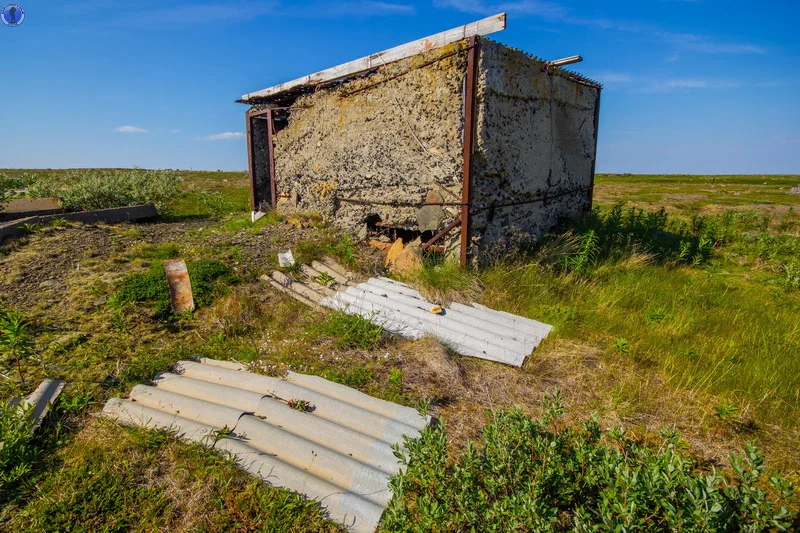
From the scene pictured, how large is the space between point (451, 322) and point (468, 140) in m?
2.04

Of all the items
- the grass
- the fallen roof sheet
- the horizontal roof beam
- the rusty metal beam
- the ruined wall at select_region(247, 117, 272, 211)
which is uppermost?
the horizontal roof beam

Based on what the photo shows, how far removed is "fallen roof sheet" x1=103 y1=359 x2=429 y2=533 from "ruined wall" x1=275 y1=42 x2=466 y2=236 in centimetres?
285

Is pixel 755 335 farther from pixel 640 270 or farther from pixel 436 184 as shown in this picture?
pixel 436 184

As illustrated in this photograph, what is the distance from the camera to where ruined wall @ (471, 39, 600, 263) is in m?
4.97

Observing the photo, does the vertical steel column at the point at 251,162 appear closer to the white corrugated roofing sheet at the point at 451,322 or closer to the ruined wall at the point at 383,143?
the ruined wall at the point at 383,143

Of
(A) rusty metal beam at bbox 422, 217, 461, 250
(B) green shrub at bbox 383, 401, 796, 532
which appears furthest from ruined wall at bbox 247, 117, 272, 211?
(B) green shrub at bbox 383, 401, 796, 532

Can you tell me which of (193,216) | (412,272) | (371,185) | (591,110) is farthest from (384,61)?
(193,216)

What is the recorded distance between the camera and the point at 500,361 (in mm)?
3723

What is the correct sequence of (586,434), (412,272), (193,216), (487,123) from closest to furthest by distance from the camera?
(586,434), (487,123), (412,272), (193,216)

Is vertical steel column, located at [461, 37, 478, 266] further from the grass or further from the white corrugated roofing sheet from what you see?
the grass

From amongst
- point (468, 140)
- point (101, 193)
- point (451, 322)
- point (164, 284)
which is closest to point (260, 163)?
point (101, 193)

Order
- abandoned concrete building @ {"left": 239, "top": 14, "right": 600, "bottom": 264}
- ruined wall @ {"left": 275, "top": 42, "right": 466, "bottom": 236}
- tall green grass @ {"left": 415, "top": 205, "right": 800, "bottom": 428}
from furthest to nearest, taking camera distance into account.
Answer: ruined wall @ {"left": 275, "top": 42, "right": 466, "bottom": 236}
abandoned concrete building @ {"left": 239, "top": 14, "right": 600, "bottom": 264}
tall green grass @ {"left": 415, "top": 205, "right": 800, "bottom": 428}

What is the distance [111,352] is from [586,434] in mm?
3867

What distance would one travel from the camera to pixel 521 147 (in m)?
5.59
